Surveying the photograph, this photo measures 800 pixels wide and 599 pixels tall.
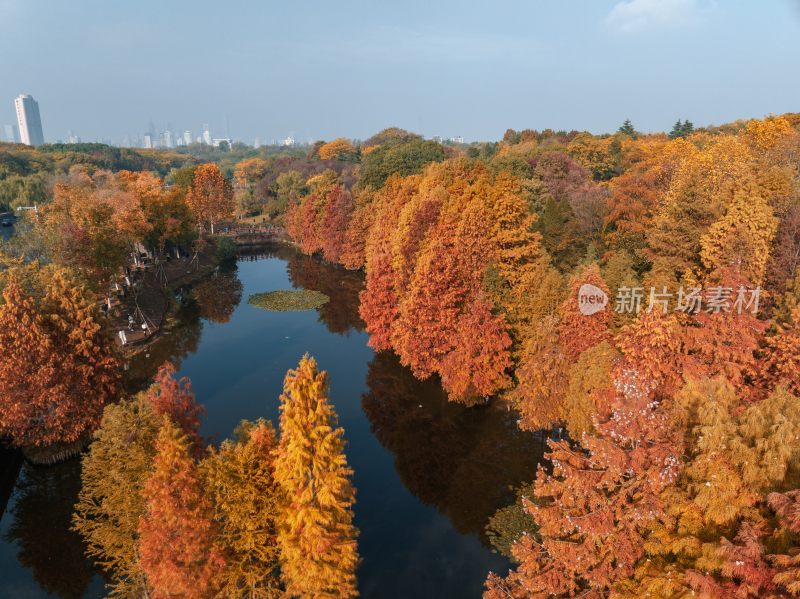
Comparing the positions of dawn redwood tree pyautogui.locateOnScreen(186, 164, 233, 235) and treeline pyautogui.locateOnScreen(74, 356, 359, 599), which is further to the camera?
dawn redwood tree pyautogui.locateOnScreen(186, 164, 233, 235)

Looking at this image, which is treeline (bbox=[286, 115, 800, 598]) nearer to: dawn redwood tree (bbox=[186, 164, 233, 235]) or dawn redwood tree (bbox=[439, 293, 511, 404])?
dawn redwood tree (bbox=[439, 293, 511, 404])

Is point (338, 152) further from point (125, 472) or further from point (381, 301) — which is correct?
point (125, 472)

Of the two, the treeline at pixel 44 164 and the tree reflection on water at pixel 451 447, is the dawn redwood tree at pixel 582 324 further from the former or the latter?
the treeline at pixel 44 164

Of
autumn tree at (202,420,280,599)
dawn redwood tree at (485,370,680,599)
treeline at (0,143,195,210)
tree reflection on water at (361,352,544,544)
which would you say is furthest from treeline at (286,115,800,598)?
treeline at (0,143,195,210)

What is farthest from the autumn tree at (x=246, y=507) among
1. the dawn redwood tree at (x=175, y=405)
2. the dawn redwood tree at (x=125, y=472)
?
the dawn redwood tree at (x=175, y=405)

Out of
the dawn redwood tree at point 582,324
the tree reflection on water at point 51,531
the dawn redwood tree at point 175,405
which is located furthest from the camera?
the dawn redwood tree at point 582,324

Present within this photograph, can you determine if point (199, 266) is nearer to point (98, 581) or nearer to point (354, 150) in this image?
point (98, 581)

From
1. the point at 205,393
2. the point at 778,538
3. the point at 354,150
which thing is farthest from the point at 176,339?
the point at 354,150
